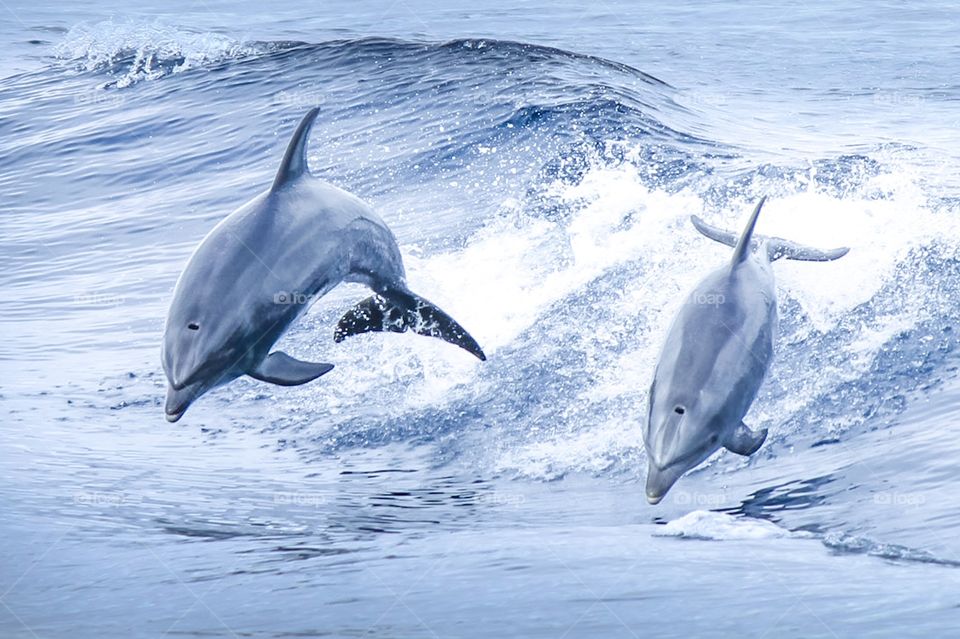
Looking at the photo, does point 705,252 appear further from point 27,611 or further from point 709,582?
point 27,611

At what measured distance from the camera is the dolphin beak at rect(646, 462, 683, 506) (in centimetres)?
599

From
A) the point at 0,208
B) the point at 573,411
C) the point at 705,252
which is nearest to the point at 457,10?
the point at 0,208

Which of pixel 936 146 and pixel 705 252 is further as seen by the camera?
pixel 936 146

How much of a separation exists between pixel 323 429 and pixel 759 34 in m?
24.9

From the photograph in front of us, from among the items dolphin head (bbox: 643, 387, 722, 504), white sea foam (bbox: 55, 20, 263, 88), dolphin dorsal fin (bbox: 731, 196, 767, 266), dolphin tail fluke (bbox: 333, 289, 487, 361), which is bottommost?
white sea foam (bbox: 55, 20, 263, 88)

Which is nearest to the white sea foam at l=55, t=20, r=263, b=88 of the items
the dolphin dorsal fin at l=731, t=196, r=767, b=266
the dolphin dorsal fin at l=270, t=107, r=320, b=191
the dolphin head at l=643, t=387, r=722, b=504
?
the dolphin dorsal fin at l=270, t=107, r=320, b=191

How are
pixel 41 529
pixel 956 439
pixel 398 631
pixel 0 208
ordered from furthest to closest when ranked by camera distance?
pixel 0 208 → pixel 956 439 → pixel 41 529 → pixel 398 631

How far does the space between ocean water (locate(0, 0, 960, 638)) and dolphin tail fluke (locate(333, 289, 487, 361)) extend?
974 mm

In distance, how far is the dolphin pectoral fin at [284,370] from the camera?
6629 mm

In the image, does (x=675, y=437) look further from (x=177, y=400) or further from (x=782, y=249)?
(x=782, y=249)

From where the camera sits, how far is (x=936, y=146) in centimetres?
1742

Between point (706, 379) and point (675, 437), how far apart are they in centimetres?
32

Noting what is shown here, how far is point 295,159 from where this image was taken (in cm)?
753

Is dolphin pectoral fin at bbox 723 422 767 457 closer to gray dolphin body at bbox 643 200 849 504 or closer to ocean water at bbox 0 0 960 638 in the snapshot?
gray dolphin body at bbox 643 200 849 504
